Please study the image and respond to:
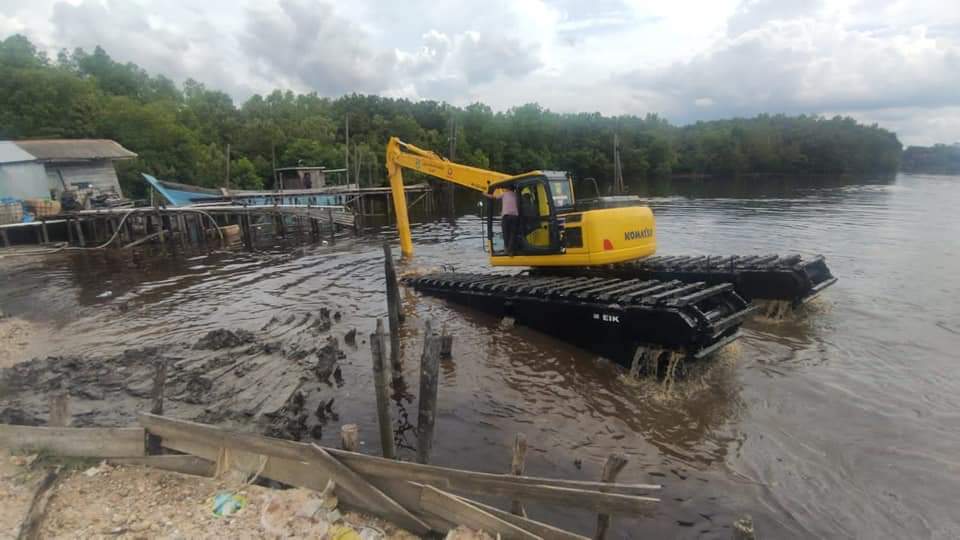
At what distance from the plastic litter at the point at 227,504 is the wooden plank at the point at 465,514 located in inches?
68.4

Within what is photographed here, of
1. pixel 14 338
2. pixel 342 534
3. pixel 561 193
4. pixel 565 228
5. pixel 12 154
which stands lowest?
pixel 342 534

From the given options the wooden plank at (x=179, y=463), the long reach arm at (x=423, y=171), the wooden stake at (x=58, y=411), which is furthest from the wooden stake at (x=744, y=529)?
the long reach arm at (x=423, y=171)

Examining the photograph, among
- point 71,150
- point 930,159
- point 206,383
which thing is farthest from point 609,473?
point 930,159

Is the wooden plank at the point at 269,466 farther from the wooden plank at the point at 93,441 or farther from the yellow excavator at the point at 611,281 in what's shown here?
the yellow excavator at the point at 611,281

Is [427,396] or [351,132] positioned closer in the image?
[427,396]

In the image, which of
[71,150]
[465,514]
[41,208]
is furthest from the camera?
[71,150]

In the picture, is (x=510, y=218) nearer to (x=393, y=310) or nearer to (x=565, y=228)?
(x=565, y=228)

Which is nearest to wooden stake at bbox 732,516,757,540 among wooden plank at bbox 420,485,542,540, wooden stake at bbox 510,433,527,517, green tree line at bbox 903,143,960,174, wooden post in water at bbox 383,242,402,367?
wooden plank at bbox 420,485,542,540

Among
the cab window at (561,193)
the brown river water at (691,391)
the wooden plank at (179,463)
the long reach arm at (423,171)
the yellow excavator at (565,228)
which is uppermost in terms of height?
the long reach arm at (423,171)

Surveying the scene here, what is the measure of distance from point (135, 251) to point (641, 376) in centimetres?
2405

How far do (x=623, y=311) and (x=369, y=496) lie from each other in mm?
5336

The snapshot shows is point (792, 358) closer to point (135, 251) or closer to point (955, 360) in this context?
point (955, 360)

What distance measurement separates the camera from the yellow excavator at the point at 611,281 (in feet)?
27.4

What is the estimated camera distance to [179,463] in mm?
5215
